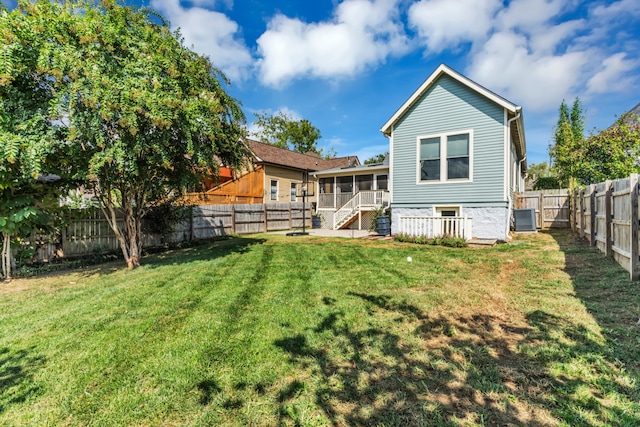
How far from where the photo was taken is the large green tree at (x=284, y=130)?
Result: 4181cm

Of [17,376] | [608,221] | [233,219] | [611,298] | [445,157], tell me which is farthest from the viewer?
A: [233,219]

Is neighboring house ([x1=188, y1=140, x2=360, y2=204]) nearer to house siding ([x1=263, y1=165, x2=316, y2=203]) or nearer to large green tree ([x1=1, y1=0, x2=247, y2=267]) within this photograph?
house siding ([x1=263, y1=165, x2=316, y2=203])

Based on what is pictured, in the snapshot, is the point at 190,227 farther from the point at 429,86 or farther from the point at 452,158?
the point at 429,86

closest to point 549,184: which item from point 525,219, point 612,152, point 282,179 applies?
point 612,152

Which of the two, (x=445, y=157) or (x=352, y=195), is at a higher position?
(x=445, y=157)

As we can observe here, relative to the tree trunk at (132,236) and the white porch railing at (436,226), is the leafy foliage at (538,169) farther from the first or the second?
the tree trunk at (132,236)

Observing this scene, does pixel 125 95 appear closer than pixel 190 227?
Yes

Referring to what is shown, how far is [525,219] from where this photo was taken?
13008 mm

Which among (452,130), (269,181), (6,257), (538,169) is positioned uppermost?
(538,169)

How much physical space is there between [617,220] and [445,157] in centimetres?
613

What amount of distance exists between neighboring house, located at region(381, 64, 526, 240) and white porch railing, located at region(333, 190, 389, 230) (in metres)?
3.96

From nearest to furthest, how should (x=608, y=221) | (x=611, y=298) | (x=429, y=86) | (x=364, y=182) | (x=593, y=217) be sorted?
(x=611, y=298) → (x=608, y=221) → (x=593, y=217) → (x=429, y=86) → (x=364, y=182)

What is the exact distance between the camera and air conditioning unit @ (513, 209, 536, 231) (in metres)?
12.9

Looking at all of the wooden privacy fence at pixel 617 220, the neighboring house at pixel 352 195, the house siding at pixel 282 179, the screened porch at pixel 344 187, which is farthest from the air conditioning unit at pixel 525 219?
the house siding at pixel 282 179
